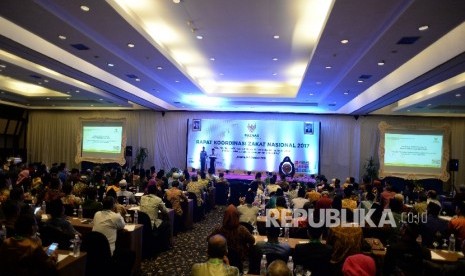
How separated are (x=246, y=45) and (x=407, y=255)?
5.47m

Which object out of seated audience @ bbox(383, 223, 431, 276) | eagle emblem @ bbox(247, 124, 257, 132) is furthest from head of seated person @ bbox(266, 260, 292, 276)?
eagle emblem @ bbox(247, 124, 257, 132)

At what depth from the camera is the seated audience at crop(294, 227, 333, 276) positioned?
3590 millimetres

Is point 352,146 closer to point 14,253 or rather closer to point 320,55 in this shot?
point 320,55

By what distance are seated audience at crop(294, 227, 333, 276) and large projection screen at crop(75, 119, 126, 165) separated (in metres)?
13.3

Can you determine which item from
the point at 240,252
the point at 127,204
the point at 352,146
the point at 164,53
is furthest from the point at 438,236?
the point at 352,146

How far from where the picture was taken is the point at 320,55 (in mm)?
6625

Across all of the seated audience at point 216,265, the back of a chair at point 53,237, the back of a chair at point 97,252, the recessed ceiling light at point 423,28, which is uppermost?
the recessed ceiling light at point 423,28

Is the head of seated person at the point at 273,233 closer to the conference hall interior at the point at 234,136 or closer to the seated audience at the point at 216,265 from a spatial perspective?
the conference hall interior at the point at 234,136

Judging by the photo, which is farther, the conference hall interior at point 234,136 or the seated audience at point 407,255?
the conference hall interior at point 234,136

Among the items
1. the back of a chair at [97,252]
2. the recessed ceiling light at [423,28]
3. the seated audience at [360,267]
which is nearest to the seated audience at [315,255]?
the seated audience at [360,267]

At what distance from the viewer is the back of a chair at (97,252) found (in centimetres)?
384

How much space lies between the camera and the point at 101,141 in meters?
16.2

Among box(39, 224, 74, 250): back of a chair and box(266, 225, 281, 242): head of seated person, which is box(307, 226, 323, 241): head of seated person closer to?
box(266, 225, 281, 242): head of seated person

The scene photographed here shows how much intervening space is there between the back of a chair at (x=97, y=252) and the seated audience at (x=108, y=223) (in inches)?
16.4
